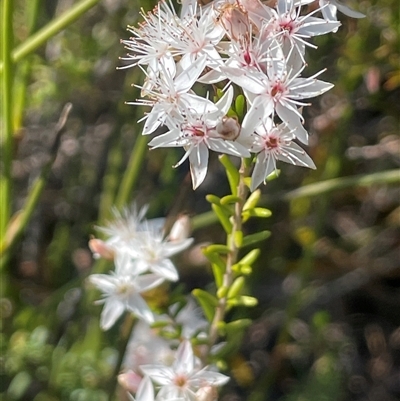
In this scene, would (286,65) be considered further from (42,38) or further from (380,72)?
A: (380,72)

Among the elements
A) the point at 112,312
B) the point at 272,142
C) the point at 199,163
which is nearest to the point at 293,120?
the point at 272,142

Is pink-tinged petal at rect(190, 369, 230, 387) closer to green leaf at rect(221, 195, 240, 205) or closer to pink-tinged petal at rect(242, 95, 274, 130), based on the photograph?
green leaf at rect(221, 195, 240, 205)

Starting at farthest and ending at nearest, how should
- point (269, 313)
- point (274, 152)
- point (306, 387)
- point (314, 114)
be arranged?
point (269, 313) → point (314, 114) → point (306, 387) → point (274, 152)

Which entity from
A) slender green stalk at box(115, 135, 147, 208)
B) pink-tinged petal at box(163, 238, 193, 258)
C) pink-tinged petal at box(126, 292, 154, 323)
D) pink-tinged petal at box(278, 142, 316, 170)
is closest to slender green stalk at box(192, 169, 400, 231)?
slender green stalk at box(115, 135, 147, 208)

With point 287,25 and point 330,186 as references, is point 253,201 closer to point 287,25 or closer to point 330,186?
point 287,25

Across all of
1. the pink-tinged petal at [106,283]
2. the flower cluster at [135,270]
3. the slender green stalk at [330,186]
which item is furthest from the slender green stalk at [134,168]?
the pink-tinged petal at [106,283]

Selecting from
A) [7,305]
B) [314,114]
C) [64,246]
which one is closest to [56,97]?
[64,246]
